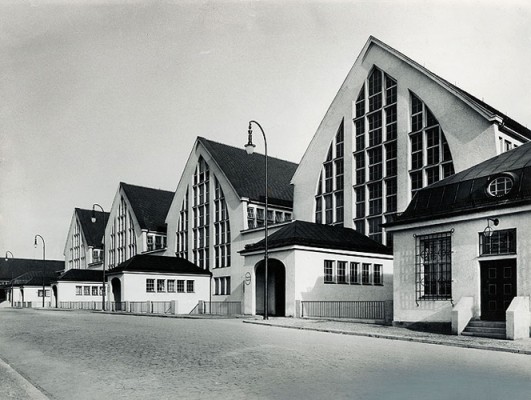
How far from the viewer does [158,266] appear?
48.1 metres

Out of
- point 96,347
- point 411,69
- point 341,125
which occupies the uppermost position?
point 411,69

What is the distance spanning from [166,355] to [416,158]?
83.0 ft

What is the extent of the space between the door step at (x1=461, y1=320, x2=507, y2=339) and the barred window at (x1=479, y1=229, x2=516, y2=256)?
238 cm

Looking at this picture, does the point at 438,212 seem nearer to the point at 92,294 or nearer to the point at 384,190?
the point at 384,190

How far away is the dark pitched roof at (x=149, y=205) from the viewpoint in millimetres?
62219

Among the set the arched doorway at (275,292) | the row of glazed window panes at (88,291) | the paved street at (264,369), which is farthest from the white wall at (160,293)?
the paved street at (264,369)

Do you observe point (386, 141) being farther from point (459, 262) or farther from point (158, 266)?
point (158, 266)

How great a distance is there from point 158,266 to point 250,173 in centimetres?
1145

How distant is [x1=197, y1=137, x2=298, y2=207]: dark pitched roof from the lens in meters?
47.6

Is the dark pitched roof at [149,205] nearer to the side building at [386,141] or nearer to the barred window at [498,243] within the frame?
the side building at [386,141]

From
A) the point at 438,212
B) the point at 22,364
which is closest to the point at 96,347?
the point at 22,364

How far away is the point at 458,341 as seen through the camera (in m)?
16.8

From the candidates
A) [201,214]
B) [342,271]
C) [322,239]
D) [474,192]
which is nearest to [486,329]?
[474,192]

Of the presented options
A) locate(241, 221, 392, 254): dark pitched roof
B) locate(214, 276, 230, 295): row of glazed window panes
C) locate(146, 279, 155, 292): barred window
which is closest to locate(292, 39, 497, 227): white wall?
locate(241, 221, 392, 254): dark pitched roof
